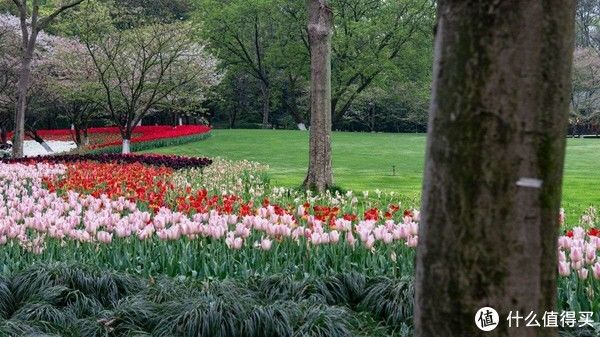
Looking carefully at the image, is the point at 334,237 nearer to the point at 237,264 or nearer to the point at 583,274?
the point at 237,264

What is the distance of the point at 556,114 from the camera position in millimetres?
1957

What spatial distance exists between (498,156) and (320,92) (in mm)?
10565

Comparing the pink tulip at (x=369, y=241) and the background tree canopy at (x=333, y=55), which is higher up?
the background tree canopy at (x=333, y=55)

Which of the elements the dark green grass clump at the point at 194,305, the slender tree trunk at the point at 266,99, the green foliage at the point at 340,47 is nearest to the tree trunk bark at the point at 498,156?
the dark green grass clump at the point at 194,305

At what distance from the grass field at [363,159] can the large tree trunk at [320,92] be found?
164cm

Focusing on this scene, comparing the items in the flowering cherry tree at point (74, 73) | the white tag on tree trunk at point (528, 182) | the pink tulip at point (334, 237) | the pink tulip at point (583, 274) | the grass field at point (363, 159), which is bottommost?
the grass field at point (363, 159)

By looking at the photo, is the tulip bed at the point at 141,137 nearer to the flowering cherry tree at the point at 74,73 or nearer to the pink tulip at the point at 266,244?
the flowering cherry tree at the point at 74,73

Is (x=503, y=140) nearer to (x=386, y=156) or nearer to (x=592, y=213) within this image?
(x=592, y=213)

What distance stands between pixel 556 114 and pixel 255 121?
163 ft

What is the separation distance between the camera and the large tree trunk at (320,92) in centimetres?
1206

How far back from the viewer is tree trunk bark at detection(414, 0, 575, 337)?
6.27ft

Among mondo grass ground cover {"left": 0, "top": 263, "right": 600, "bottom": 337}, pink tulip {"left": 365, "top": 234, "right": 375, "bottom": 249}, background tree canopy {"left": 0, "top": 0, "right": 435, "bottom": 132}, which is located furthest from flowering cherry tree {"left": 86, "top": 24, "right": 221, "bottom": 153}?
mondo grass ground cover {"left": 0, "top": 263, "right": 600, "bottom": 337}

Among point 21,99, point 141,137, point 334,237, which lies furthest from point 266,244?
point 141,137

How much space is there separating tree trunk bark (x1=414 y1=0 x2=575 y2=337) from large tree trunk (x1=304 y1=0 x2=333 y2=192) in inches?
402
